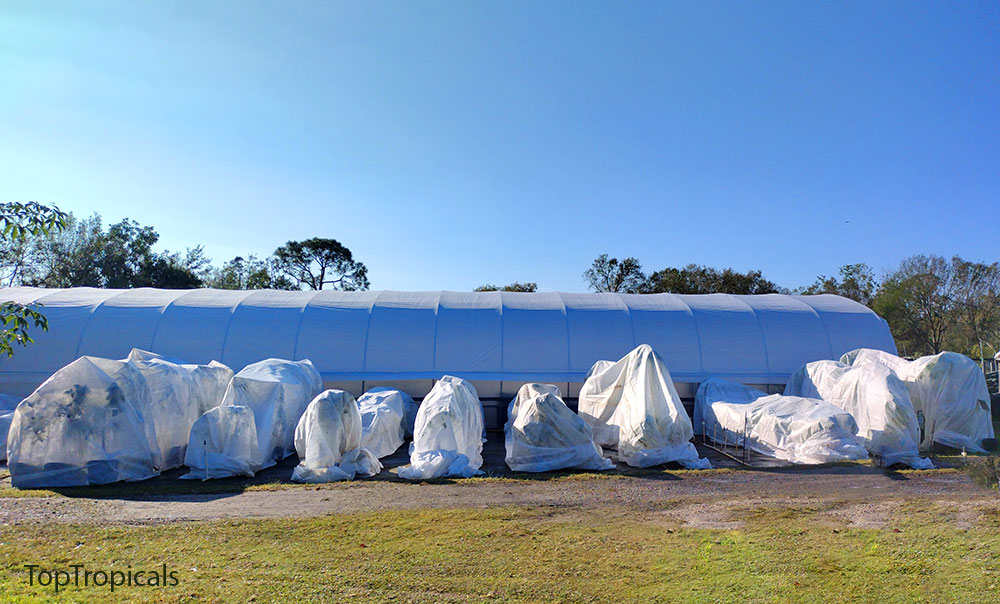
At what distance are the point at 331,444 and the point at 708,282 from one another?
3664 cm

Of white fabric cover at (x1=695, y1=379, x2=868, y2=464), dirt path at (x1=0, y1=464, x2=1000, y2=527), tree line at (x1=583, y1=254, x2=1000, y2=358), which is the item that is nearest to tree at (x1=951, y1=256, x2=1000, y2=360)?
tree line at (x1=583, y1=254, x2=1000, y2=358)

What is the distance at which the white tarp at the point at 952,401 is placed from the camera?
632 inches

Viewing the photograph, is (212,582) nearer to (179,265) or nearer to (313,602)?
(313,602)

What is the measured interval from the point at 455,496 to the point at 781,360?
14.9 meters

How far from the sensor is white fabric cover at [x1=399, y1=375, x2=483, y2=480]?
Result: 12422 millimetres

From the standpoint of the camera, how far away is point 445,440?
1323 cm

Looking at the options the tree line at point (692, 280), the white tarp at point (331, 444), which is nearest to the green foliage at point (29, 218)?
the white tarp at point (331, 444)

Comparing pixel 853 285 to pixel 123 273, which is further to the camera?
pixel 853 285

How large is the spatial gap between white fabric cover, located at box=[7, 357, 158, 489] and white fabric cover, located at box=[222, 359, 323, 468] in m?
2.21

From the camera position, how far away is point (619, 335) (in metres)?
21.2

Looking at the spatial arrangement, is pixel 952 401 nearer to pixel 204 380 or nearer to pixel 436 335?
pixel 436 335

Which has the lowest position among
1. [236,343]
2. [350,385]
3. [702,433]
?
[702,433]

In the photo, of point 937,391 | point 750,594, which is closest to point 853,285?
point 937,391

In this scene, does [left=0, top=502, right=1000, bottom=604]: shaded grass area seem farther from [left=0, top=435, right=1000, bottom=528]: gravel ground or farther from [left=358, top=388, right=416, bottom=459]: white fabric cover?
[left=358, top=388, right=416, bottom=459]: white fabric cover
